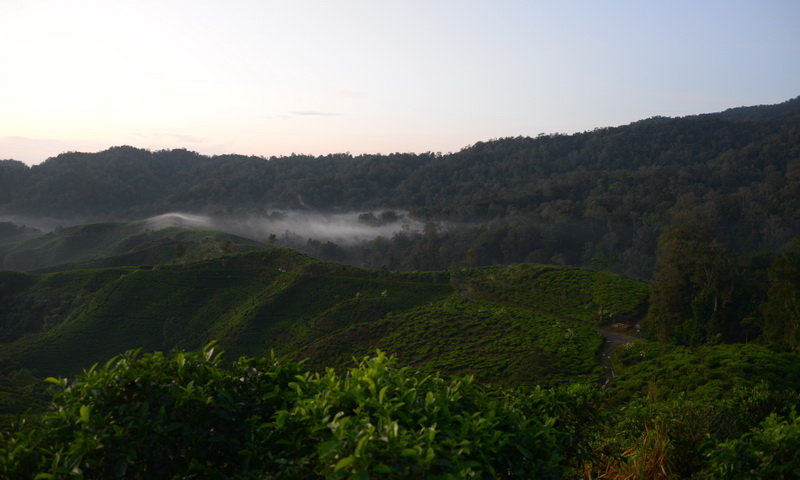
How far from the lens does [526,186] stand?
96062 millimetres

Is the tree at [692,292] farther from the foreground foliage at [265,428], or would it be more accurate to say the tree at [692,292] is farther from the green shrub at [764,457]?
the foreground foliage at [265,428]

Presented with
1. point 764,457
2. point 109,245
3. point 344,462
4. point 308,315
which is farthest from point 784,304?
point 109,245

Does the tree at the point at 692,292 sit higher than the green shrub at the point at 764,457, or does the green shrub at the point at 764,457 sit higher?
the green shrub at the point at 764,457

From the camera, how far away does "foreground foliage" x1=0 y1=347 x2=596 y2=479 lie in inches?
112

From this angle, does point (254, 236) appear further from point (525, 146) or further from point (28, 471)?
point (28, 471)

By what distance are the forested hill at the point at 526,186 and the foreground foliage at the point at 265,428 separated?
48101 mm

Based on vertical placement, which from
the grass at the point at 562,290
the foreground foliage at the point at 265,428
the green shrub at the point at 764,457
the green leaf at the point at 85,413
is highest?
the green leaf at the point at 85,413

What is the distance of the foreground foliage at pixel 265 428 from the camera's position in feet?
9.31

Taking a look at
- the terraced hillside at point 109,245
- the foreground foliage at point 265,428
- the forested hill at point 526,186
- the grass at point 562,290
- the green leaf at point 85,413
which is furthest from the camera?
the forested hill at point 526,186

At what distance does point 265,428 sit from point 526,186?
9594 cm

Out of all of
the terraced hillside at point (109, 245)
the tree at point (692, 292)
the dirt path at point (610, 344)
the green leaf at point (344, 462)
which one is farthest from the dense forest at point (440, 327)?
the terraced hillside at point (109, 245)

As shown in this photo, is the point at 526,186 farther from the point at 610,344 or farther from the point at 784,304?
the point at 784,304

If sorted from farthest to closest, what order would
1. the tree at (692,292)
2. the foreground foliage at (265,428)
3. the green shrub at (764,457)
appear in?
the tree at (692,292), the green shrub at (764,457), the foreground foliage at (265,428)

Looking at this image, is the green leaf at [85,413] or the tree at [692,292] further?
the tree at [692,292]
